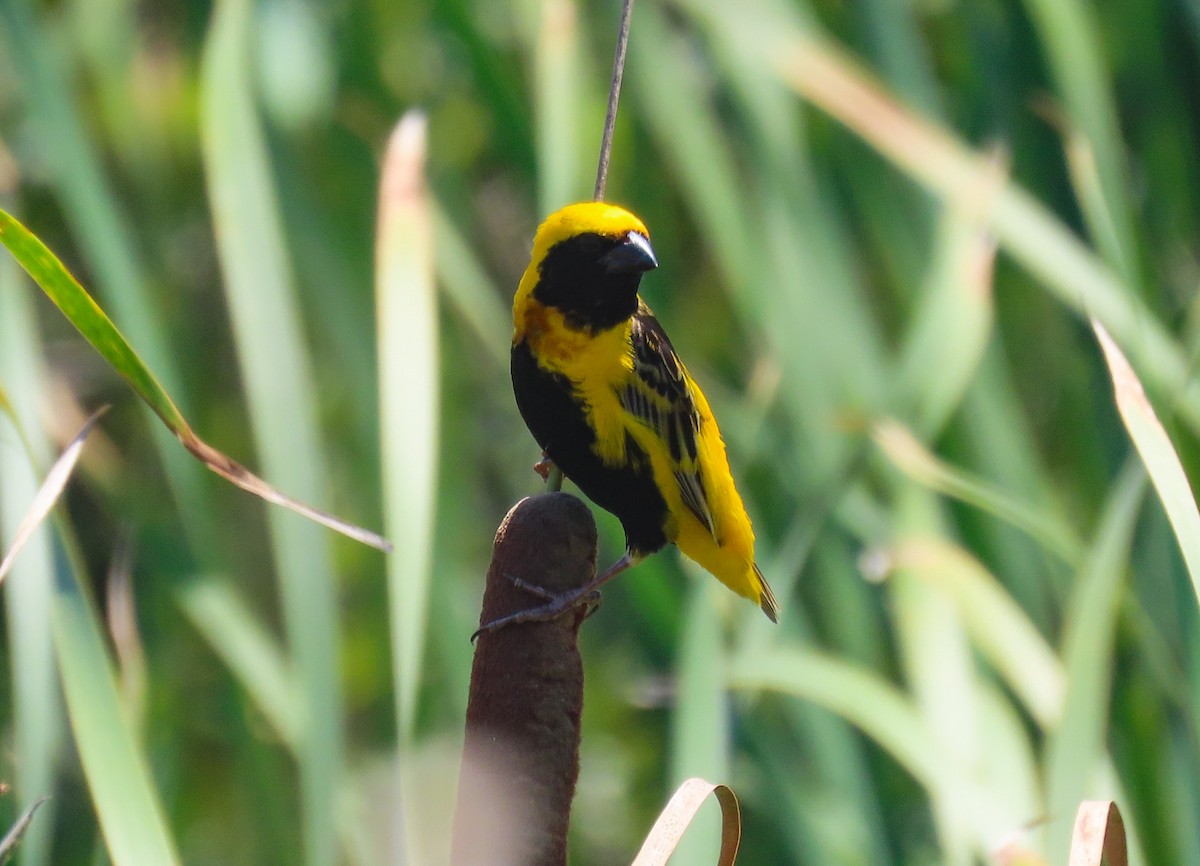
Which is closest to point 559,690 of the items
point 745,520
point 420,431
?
point 420,431

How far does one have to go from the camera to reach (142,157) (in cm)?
293

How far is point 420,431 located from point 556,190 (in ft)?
2.16

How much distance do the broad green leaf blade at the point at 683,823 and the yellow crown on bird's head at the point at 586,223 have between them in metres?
0.84

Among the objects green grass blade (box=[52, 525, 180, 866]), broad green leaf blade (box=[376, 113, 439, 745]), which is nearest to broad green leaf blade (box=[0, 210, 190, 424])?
green grass blade (box=[52, 525, 180, 866])

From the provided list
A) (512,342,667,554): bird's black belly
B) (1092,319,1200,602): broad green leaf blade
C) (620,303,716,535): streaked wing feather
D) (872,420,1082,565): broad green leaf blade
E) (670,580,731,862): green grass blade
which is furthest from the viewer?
(620,303,716,535): streaked wing feather

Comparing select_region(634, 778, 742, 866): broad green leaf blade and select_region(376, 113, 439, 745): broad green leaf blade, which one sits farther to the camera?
select_region(376, 113, 439, 745): broad green leaf blade

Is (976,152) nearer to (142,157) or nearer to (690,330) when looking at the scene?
(690,330)

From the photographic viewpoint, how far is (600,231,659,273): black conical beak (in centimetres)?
176

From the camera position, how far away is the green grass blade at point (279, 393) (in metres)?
1.57

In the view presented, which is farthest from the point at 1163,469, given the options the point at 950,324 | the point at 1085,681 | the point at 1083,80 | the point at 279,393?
the point at 1083,80

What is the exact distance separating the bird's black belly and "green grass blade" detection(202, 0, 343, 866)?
11.7 inches

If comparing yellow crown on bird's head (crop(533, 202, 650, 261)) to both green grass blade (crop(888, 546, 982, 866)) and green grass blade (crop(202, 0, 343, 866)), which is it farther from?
green grass blade (crop(888, 546, 982, 866))

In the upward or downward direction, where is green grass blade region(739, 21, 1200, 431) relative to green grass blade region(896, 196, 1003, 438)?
upward

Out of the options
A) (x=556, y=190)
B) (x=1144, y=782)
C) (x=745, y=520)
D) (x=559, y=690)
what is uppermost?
(x=556, y=190)
